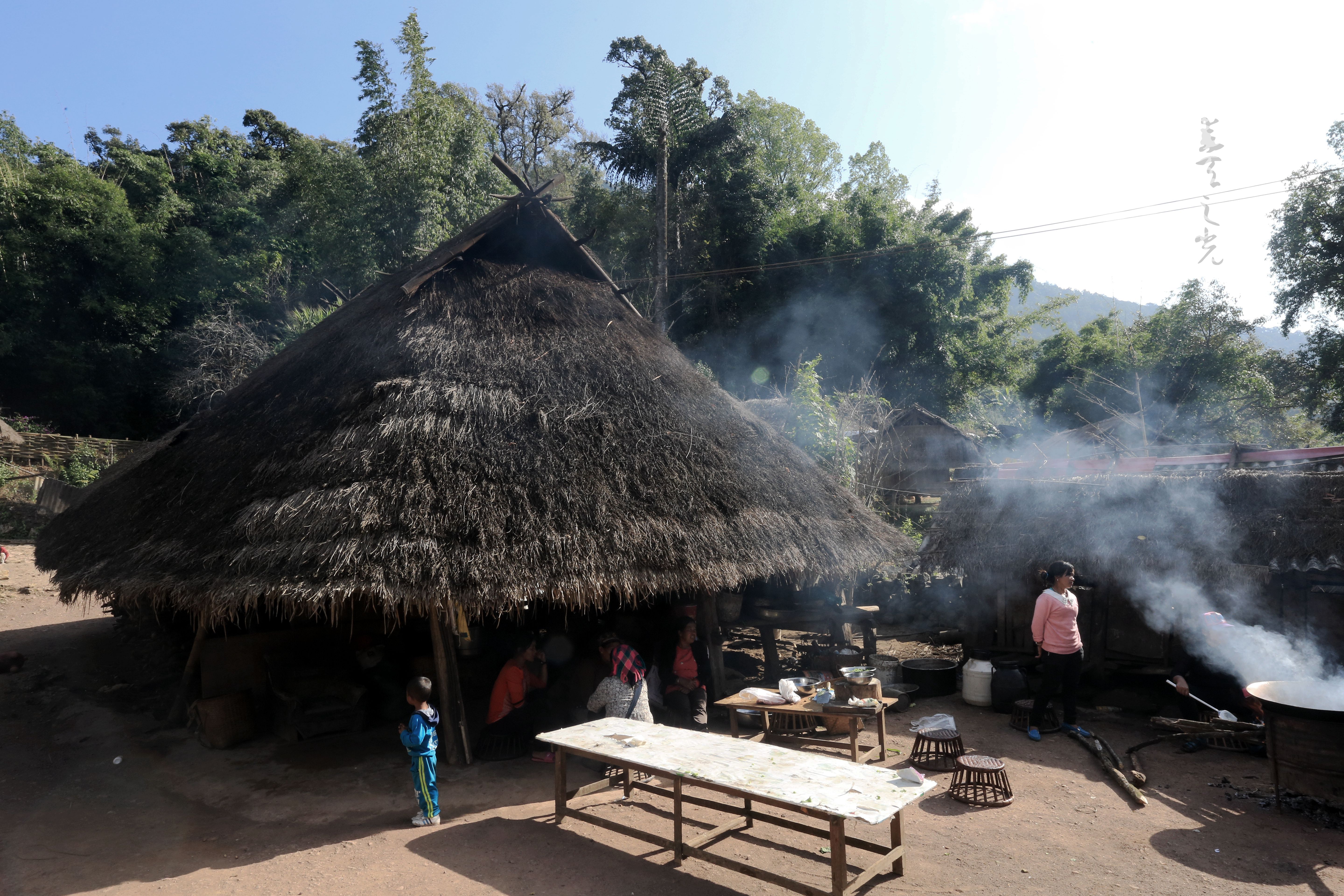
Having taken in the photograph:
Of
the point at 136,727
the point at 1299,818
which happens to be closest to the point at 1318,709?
the point at 1299,818

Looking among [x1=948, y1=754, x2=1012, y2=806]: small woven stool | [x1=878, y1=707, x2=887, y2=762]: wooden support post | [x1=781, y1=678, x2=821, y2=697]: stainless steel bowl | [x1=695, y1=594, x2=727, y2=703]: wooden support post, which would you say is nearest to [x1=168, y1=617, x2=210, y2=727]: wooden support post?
[x1=695, y1=594, x2=727, y2=703]: wooden support post

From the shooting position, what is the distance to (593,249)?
2756 cm

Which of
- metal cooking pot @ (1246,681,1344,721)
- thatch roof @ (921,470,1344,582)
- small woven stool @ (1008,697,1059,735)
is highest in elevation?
thatch roof @ (921,470,1344,582)

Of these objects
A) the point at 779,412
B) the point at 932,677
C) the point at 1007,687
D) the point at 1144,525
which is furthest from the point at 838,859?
the point at 779,412

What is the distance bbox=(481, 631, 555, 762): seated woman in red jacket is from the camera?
22.6ft

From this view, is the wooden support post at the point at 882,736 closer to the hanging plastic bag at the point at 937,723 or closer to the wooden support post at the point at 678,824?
the hanging plastic bag at the point at 937,723

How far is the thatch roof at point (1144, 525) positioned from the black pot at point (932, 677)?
138cm

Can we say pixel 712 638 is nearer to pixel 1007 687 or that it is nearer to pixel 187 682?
pixel 1007 687

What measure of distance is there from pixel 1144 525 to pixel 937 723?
3.69m

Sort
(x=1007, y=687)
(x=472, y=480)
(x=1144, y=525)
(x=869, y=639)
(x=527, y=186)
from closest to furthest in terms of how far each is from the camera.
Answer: (x=472, y=480), (x=1007, y=687), (x=1144, y=525), (x=869, y=639), (x=527, y=186)

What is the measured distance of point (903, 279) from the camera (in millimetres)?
25438

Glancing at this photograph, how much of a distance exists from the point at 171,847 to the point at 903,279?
24785 millimetres

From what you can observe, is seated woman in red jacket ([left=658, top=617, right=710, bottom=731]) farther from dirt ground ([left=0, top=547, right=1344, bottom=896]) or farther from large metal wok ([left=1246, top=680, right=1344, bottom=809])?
large metal wok ([left=1246, top=680, right=1344, bottom=809])

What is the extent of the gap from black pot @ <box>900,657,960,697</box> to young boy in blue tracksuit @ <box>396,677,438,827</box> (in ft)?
19.1
